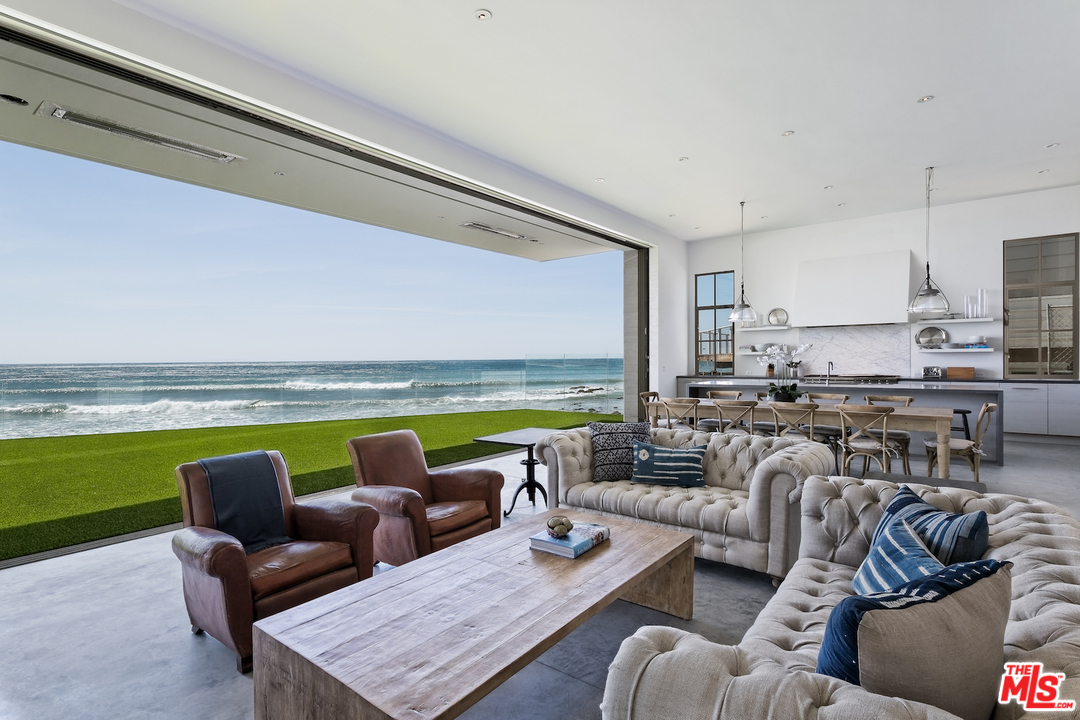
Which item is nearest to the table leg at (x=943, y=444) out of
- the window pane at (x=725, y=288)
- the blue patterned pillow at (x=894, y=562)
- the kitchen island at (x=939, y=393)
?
the kitchen island at (x=939, y=393)

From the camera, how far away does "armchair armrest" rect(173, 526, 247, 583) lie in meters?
2.08

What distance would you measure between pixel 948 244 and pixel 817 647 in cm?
808

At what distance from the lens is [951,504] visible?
6.77 ft

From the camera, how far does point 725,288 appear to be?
9.20 m

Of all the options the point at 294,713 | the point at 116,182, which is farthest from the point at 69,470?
the point at 294,713

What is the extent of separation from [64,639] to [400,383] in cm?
1686

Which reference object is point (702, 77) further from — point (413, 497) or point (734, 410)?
point (413, 497)

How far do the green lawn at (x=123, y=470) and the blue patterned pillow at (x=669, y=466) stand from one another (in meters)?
2.53

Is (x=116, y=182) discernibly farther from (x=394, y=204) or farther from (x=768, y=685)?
(x=768, y=685)

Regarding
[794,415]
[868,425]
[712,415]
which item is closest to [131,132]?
[712,415]

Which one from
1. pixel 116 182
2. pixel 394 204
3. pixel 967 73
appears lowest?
pixel 394 204

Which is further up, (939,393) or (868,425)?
(939,393)

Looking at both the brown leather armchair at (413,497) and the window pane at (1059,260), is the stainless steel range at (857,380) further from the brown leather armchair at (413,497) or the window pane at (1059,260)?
the brown leather armchair at (413,497)

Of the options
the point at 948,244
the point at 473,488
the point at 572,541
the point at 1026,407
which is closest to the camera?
the point at 572,541
